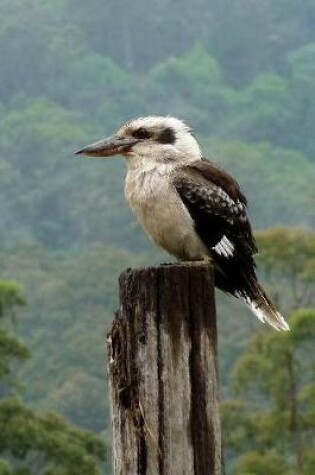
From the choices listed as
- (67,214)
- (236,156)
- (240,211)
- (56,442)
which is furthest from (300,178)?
(240,211)

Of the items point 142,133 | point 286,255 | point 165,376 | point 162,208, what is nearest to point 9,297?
point 286,255

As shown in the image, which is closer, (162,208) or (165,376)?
(165,376)

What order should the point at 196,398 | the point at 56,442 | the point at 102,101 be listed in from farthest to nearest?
the point at 102,101 < the point at 56,442 < the point at 196,398

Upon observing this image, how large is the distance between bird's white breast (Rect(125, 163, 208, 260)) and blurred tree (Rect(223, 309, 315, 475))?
1476 cm

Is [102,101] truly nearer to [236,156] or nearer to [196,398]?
[236,156]

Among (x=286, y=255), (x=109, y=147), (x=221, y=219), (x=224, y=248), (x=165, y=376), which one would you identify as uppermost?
(x=286, y=255)

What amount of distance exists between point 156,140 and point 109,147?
0.29 metres

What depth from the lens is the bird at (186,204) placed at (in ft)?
16.4

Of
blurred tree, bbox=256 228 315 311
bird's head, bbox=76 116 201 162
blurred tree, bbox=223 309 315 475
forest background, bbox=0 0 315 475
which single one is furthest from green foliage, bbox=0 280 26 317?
bird's head, bbox=76 116 201 162

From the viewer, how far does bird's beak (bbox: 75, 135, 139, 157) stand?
475 centimetres

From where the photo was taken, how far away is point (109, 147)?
4.89m

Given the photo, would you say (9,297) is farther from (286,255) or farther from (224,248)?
(224,248)

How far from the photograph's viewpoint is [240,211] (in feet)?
16.7

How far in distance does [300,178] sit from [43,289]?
635 inches
